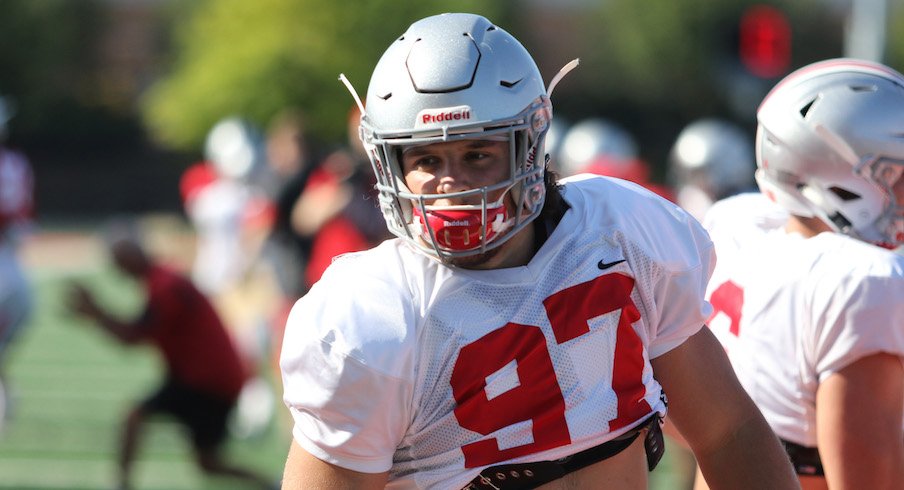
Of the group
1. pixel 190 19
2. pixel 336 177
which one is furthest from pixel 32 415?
pixel 190 19

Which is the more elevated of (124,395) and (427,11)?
(124,395)

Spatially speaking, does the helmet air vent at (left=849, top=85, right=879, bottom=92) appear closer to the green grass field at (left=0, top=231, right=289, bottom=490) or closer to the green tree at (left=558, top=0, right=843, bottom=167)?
the green grass field at (left=0, top=231, right=289, bottom=490)

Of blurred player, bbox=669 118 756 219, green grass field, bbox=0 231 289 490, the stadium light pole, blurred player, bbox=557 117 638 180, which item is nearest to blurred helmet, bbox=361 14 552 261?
green grass field, bbox=0 231 289 490

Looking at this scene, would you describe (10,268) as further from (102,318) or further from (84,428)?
(102,318)

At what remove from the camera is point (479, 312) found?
7.52ft

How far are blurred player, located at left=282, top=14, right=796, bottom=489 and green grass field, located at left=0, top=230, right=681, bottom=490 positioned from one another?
4514 millimetres

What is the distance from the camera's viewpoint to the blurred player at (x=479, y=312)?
2225 mm

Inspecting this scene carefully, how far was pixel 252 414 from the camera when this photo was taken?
8430 mm

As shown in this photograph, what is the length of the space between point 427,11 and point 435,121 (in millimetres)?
31857

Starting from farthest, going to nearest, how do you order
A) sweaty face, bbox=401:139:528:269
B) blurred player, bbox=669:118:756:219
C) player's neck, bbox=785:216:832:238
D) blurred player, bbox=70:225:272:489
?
blurred player, bbox=669:118:756:219 < blurred player, bbox=70:225:272:489 < player's neck, bbox=785:216:832:238 < sweaty face, bbox=401:139:528:269

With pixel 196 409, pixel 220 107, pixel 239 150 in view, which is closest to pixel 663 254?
pixel 196 409

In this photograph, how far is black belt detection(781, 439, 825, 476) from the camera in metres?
2.95

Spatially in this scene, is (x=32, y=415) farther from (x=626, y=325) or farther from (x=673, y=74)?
(x=673, y=74)

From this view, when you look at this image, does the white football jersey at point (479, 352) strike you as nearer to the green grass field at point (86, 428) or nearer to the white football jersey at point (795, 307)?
the white football jersey at point (795, 307)
